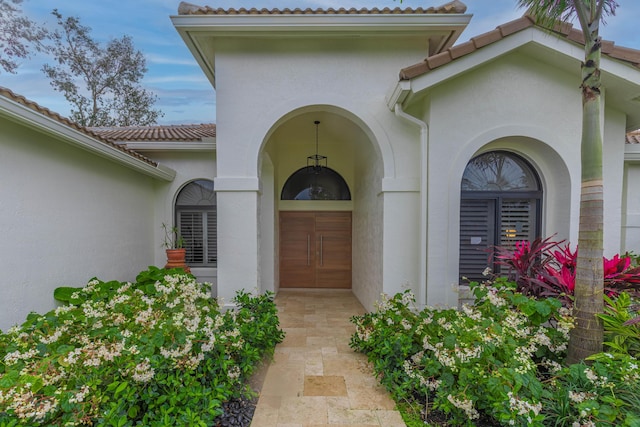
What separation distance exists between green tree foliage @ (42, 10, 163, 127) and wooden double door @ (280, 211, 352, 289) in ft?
54.1

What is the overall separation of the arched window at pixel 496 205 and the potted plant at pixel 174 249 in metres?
6.20

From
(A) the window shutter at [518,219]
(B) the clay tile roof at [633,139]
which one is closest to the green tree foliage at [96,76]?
(A) the window shutter at [518,219]

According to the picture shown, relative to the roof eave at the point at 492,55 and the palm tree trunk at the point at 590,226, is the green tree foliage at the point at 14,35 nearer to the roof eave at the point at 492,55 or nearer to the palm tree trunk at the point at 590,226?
the roof eave at the point at 492,55

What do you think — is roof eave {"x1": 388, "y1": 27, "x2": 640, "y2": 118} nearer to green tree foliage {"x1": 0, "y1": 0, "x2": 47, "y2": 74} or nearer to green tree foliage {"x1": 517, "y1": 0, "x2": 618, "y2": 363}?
green tree foliage {"x1": 517, "y1": 0, "x2": 618, "y2": 363}

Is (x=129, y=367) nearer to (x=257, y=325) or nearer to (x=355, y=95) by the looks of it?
(x=257, y=325)

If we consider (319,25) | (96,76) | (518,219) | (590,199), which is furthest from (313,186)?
(96,76)

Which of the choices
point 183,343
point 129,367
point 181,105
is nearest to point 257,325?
point 183,343

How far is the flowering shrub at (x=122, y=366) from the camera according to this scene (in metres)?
Result: 2.12

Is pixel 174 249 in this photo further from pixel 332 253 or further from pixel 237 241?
pixel 332 253

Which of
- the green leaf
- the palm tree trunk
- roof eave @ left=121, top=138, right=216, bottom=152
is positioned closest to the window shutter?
the palm tree trunk

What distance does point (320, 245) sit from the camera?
27.4 feet

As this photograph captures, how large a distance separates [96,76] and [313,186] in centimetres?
1766

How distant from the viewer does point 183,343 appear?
2.75 m

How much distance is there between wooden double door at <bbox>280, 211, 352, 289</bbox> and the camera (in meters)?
8.33
